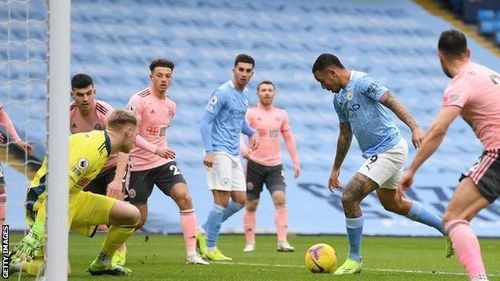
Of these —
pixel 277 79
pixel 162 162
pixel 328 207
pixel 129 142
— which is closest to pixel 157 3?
pixel 277 79

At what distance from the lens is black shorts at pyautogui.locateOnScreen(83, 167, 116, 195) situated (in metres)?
12.3

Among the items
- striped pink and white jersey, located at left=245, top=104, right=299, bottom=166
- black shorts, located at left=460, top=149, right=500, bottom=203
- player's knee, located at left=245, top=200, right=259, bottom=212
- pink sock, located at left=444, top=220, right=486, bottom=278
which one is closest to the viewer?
pink sock, located at left=444, top=220, right=486, bottom=278

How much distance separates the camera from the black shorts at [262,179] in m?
17.7

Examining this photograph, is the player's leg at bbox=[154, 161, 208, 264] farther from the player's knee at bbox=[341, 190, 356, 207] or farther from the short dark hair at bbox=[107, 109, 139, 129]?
the short dark hair at bbox=[107, 109, 139, 129]

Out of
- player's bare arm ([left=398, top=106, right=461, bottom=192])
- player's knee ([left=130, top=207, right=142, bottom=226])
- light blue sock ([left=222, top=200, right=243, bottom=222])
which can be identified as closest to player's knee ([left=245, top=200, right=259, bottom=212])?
light blue sock ([left=222, top=200, right=243, bottom=222])

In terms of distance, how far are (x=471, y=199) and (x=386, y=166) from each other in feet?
9.82

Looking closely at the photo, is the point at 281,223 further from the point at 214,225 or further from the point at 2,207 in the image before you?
the point at 2,207

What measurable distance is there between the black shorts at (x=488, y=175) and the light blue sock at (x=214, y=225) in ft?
22.1

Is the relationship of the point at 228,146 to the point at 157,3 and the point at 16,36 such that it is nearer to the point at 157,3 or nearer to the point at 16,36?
the point at 16,36

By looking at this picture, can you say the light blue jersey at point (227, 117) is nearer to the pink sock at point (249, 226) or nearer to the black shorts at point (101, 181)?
the pink sock at point (249, 226)

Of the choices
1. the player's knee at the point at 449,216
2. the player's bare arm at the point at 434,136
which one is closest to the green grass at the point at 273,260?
the player's knee at the point at 449,216

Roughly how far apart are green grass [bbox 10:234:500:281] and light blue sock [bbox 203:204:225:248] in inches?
13.1

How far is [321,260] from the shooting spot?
1144 centimetres

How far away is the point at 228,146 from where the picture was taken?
15164 millimetres
